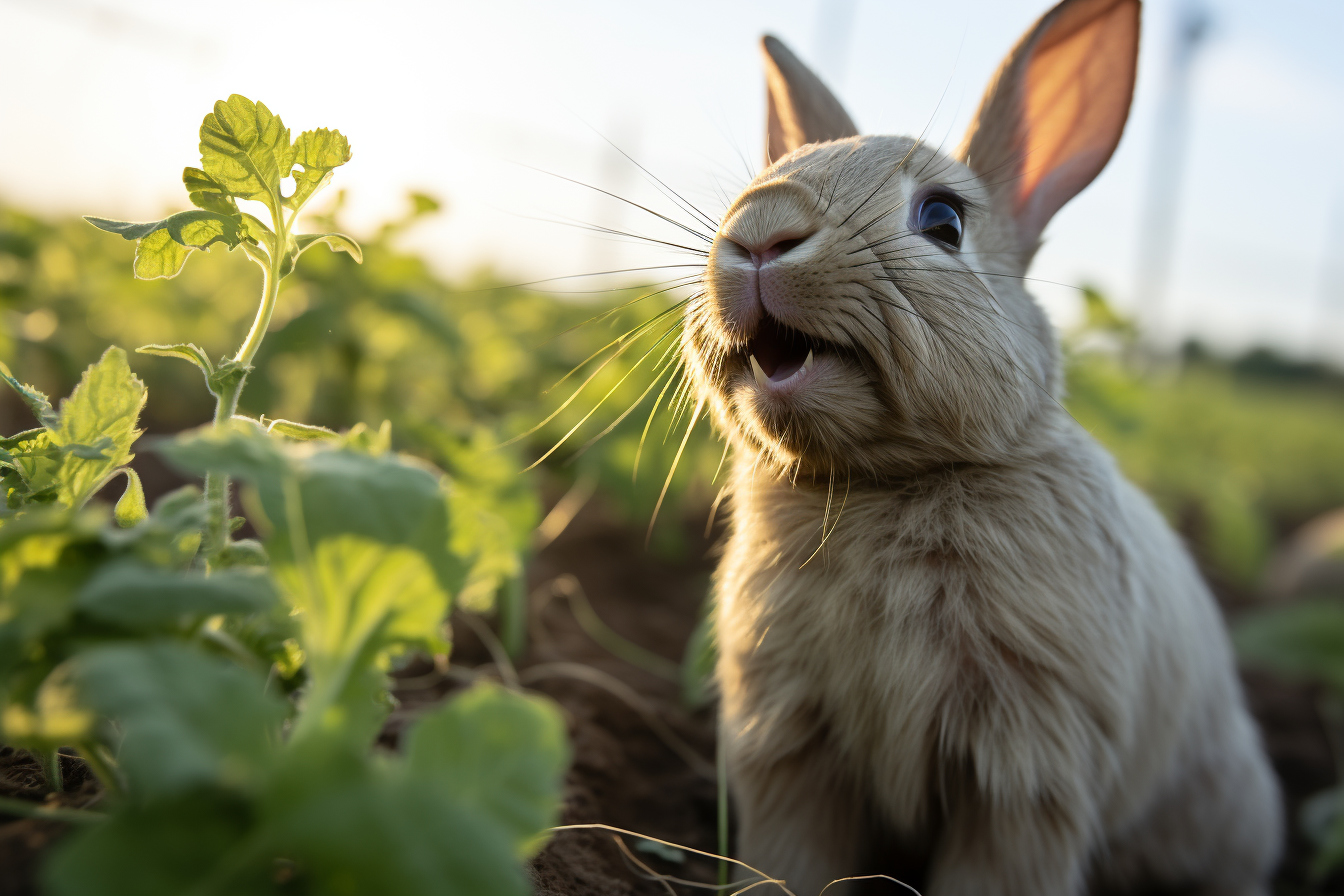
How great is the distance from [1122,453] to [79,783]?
26.7 feet

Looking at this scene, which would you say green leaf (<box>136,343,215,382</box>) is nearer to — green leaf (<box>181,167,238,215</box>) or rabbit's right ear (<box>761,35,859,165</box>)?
green leaf (<box>181,167,238,215</box>)

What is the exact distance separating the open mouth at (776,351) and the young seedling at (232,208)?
89 cm

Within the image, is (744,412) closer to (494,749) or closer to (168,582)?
(494,749)

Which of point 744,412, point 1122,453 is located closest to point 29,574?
point 744,412

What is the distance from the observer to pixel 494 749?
1.02 m

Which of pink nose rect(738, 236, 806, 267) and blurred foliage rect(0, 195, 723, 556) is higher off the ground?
pink nose rect(738, 236, 806, 267)

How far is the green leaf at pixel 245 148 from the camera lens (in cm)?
142

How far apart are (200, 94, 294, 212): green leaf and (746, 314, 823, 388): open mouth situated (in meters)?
1.00

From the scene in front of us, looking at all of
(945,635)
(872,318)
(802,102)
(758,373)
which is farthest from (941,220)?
(945,635)

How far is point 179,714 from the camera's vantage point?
2.93 feet

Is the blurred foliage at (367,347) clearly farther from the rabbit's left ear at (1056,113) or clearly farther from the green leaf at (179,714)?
the green leaf at (179,714)

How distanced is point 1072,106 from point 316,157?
2.21 metres

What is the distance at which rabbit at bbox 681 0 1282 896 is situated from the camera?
1950 millimetres

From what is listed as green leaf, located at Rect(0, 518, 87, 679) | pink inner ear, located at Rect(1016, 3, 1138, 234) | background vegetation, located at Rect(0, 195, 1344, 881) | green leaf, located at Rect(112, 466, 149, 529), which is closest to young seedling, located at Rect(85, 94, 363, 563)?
green leaf, located at Rect(112, 466, 149, 529)
